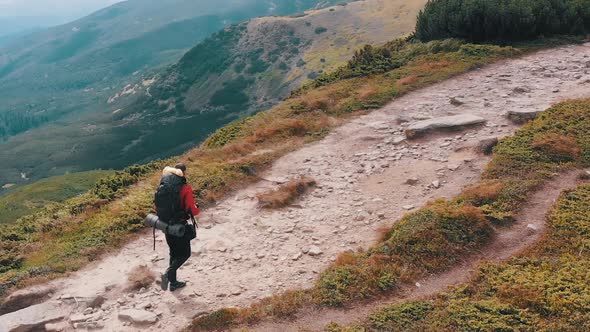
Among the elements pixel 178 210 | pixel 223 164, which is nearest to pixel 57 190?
pixel 223 164

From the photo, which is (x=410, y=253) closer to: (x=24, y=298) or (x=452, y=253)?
(x=452, y=253)

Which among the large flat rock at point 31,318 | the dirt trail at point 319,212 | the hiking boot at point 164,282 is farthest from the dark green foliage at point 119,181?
the hiking boot at point 164,282

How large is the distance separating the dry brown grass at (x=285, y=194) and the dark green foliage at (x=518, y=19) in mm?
22166

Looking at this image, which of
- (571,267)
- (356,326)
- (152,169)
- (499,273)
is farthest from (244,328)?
(152,169)

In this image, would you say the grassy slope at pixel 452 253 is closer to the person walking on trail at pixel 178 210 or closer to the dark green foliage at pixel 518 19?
the person walking on trail at pixel 178 210

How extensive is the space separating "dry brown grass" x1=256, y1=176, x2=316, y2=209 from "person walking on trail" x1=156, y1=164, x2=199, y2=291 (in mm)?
5090

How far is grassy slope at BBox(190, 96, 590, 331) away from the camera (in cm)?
955

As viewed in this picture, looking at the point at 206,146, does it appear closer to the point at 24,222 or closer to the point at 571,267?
the point at 24,222

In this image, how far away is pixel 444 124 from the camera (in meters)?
20.1

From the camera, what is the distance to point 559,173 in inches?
596

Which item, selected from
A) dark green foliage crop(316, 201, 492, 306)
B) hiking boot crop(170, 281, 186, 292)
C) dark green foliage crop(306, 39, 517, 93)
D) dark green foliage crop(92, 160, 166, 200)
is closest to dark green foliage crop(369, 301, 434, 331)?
dark green foliage crop(316, 201, 492, 306)

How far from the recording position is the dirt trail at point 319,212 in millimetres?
11859

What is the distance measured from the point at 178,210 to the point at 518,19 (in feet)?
96.7

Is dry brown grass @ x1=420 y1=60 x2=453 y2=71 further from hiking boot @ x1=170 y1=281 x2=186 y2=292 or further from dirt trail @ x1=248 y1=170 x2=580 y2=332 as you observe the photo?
hiking boot @ x1=170 y1=281 x2=186 y2=292
